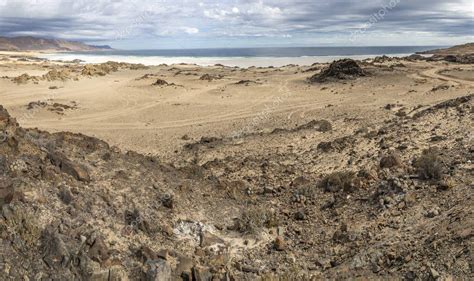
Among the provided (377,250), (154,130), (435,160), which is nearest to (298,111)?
(154,130)

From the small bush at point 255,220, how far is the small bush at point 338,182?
5.30 ft

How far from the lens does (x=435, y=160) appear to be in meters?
8.93

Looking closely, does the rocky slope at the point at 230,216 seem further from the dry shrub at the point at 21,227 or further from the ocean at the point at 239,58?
the ocean at the point at 239,58

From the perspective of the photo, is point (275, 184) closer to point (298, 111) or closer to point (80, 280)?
point (80, 280)

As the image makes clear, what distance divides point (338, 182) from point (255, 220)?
7.81ft

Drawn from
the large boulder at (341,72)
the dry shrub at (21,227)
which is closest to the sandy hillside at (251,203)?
the dry shrub at (21,227)

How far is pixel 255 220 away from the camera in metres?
8.09

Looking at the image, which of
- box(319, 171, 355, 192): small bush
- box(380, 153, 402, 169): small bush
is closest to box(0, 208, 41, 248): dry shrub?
box(319, 171, 355, 192): small bush

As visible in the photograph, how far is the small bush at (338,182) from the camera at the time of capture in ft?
30.6

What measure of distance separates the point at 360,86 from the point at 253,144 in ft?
49.0

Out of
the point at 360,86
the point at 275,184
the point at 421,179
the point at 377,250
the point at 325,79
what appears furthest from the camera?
the point at 325,79

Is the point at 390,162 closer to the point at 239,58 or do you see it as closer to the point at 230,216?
the point at 230,216

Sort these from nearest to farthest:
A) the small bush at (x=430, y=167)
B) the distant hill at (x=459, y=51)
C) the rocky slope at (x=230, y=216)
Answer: the rocky slope at (x=230, y=216), the small bush at (x=430, y=167), the distant hill at (x=459, y=51)

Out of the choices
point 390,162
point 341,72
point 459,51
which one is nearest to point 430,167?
point 390,162
